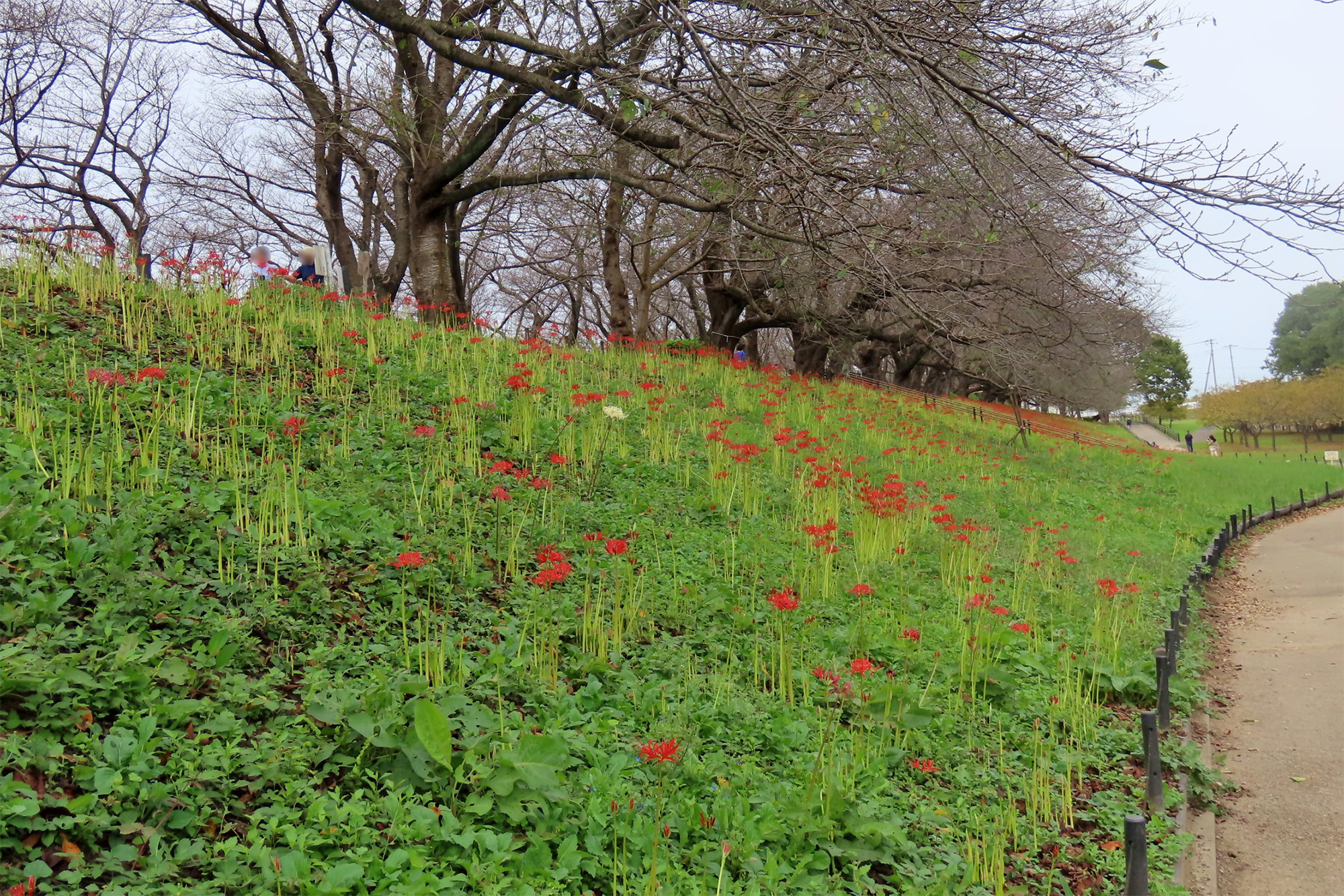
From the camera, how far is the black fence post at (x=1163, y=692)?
4.96 m

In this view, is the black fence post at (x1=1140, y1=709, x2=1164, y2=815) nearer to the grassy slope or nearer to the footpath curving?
the grassy slope

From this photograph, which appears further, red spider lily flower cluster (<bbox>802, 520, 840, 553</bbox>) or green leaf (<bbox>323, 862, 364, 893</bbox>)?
red spider lily flower cluster (<bbox>802, 520, 840, 553</bbox>)

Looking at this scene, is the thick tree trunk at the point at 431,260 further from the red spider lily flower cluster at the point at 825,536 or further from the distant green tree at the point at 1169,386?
the distant green tree at the point at 1169,386

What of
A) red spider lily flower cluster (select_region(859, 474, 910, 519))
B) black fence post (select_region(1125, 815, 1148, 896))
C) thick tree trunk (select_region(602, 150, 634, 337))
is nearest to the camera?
black fence post (select_region(1125, 815, 1148, 896))

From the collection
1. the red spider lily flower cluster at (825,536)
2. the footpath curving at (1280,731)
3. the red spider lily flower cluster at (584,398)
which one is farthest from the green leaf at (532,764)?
the red spider lily flower cluster at (584,398)

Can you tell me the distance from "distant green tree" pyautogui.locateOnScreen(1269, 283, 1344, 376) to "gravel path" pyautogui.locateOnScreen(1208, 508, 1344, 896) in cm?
4380

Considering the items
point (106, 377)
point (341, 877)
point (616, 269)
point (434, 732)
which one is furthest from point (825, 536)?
point (616, 269)

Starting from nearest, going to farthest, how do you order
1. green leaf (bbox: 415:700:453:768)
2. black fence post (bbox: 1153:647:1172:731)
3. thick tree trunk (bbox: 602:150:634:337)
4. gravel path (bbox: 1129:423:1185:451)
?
1. green leaf (bbox: 415:700:453:768)
2. black fence post (bbox: 1153:647:1172:731)
3. thick tree trunk (bbox: 602:150:634:337)
4. gravel path (bbox: 1129:423:1185:451)

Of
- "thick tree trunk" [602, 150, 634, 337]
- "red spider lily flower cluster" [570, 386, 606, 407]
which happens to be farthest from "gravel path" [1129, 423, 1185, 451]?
"red spider lily flower cluster" [570, 386, 606, 407]

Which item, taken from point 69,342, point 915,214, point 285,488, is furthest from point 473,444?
point 915,214

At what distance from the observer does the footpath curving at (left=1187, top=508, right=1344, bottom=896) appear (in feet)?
12.7

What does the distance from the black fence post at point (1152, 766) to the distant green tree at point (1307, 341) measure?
4976cm

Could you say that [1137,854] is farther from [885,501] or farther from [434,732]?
[885,501]

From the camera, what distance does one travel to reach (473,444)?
605 cm
